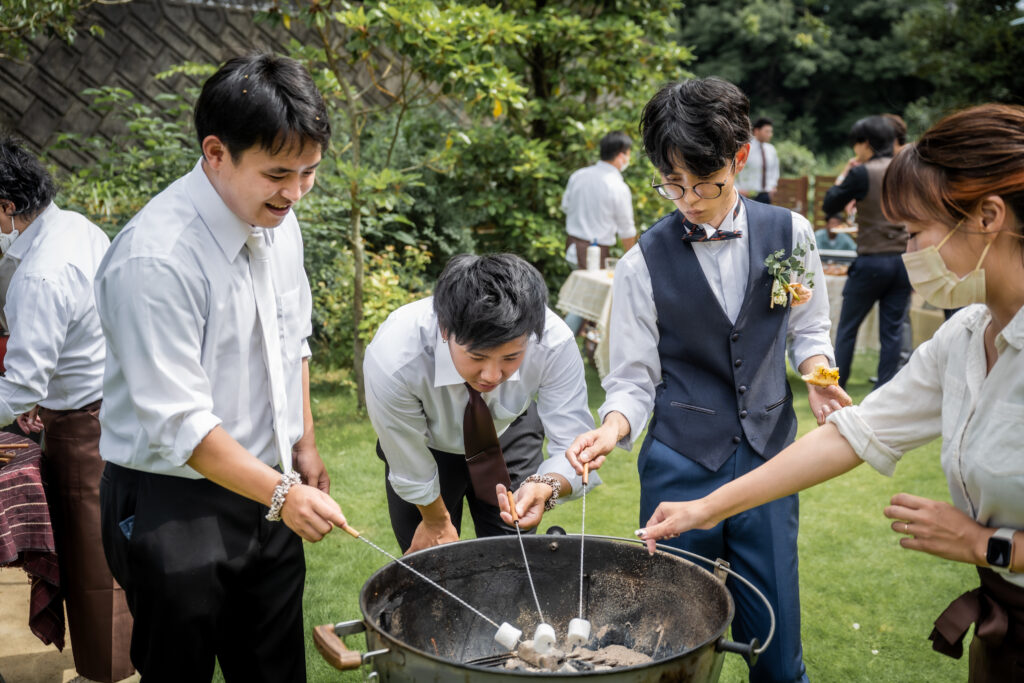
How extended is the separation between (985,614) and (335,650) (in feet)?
3.93

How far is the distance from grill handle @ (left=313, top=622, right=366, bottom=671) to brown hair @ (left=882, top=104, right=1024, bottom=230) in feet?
4.24

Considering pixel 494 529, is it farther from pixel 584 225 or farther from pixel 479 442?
pixel 584 225

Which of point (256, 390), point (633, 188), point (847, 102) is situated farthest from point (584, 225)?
point (847, 102)

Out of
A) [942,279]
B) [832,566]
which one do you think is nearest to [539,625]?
[942,279]

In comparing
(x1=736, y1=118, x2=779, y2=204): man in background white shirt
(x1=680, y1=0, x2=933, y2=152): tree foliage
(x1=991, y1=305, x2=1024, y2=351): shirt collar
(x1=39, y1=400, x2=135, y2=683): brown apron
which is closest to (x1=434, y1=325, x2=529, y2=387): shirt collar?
(x1=991, y1=305, x2=1024, y2=351): shirt collar

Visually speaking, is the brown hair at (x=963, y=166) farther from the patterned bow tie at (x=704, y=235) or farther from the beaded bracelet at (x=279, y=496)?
the beaded bracelet at (x=279, y=496)

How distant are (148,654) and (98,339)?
1.28 m

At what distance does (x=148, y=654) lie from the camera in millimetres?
1955

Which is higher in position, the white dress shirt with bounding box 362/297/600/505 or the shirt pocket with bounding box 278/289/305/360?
the shirt pocket with bounding box 278/289/305/360

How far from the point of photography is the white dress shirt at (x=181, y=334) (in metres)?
1.74

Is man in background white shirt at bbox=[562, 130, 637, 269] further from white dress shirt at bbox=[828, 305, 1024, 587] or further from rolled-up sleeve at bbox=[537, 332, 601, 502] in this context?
white dress shirt at bbox=[828, 305, 1024, 587]

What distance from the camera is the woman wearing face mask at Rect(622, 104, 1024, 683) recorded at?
151cm

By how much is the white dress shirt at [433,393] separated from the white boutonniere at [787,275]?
1.82ft

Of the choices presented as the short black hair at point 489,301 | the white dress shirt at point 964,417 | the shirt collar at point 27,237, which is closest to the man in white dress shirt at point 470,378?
the short black hair at point 489,301
